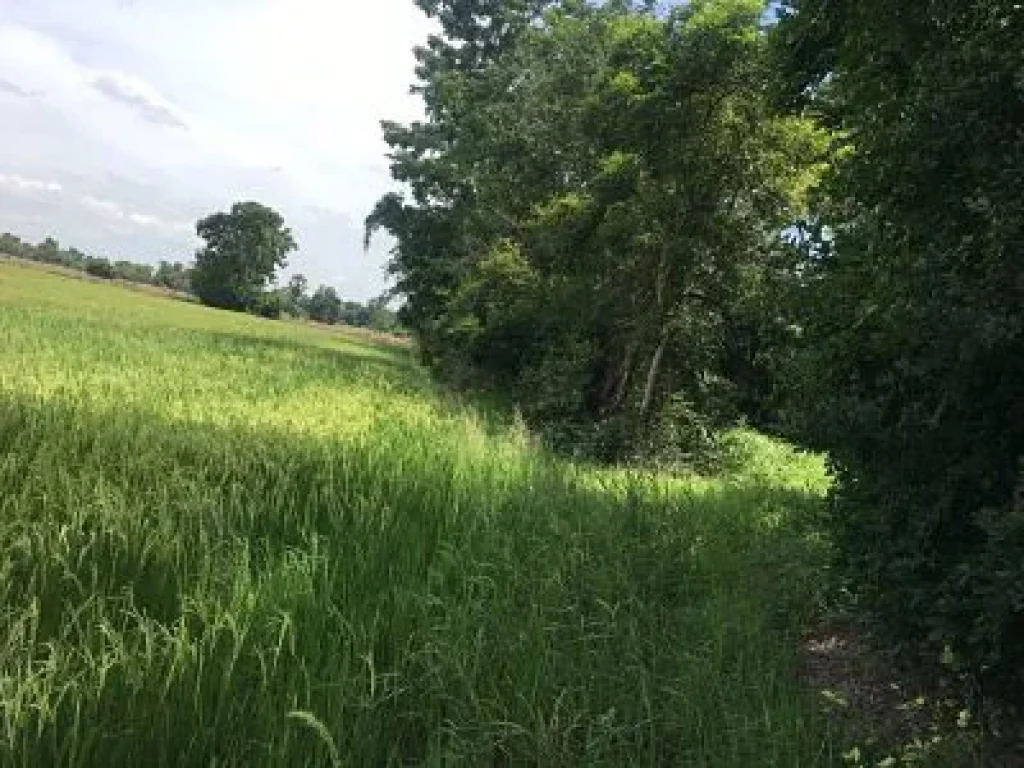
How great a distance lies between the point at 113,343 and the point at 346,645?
22.8m

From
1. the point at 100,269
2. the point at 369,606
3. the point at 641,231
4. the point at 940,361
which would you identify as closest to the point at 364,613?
the point at 369,606

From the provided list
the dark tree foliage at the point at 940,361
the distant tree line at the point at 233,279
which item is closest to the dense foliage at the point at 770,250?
the dark tree foliage at the point at 940,361

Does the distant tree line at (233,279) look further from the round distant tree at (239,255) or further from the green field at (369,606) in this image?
the green field at (369,606)

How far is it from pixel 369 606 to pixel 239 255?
4394 inches

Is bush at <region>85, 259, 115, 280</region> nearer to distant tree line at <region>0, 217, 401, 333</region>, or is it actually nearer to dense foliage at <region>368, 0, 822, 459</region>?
distant tree line at <region>0, 217, 401, 333</region>

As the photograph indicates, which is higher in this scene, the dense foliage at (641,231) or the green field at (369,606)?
the dense foliage at (641,231)

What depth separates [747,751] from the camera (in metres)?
4.83

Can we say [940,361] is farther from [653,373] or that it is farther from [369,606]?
[653,373]

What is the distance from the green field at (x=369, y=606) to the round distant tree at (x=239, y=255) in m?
103

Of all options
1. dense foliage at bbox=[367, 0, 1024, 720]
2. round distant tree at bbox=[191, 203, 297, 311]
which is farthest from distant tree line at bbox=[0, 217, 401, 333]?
dense foliage at bbox=[367, 0, 1024, 720]

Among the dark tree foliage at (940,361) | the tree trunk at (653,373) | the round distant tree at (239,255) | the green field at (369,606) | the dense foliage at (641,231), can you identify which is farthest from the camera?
the round distant tree at (239,255)

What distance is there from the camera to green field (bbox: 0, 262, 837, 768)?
182 inches

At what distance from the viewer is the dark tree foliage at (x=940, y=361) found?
4.41m

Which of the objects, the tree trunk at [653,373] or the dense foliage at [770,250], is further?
the tree trunk at [653,373]
